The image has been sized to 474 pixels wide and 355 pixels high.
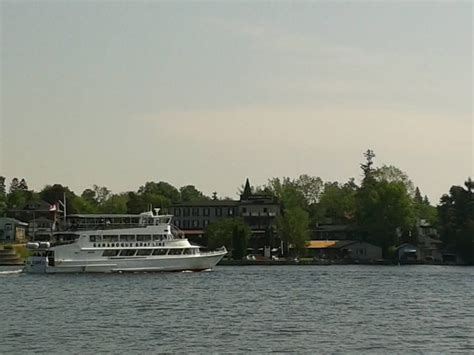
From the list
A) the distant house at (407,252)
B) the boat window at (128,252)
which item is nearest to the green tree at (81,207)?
the distant house at (407,252)

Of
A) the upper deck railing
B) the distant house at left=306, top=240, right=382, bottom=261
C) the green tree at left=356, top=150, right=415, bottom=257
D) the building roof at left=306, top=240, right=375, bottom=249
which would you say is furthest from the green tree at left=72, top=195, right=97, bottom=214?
the upper deck railing

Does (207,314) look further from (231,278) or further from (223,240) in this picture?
(223,240)

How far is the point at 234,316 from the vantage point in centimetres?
4569

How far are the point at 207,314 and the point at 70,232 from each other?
43.2m

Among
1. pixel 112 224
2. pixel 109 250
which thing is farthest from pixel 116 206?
pixel 109 250

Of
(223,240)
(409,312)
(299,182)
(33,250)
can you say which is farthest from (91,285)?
(299,182)

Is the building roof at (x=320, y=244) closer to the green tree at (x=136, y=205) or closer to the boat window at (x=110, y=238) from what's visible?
the green tree at (x=136, y=205)

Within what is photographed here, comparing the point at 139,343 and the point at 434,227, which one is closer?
the point at 139,343

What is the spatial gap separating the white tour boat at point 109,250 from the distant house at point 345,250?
50736 millimetres

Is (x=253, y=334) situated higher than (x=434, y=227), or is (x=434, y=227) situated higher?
(x=434, y=227)

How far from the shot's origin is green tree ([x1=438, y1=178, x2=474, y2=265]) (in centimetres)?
12706

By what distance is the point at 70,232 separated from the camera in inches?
3462

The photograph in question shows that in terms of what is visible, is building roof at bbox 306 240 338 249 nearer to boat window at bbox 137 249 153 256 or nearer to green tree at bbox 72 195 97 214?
green tree at bbox 72 195 97 214

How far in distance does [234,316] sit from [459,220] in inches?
3549
